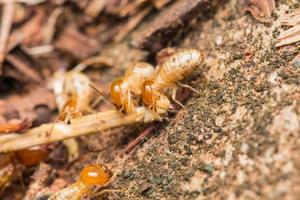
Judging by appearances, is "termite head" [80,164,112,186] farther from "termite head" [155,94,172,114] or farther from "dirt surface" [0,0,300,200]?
"termite head" [155,94,172,114]

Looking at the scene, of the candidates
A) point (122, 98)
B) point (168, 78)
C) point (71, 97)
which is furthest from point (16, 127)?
point (168, 78)

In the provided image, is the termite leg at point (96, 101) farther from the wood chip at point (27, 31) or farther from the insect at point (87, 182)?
the wood chip at point (27, 31)

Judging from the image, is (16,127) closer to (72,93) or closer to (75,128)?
(75,128)

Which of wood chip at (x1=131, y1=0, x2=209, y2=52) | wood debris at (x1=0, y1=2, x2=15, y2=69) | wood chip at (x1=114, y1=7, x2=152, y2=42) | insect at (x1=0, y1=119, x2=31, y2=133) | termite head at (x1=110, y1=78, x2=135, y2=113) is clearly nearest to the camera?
termite head at (x1=110, y1=78, x2=135, y2=113)

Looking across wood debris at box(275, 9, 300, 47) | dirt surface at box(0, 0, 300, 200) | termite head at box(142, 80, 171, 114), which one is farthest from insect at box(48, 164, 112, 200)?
wood debris at box(275, 9, 300, 47)

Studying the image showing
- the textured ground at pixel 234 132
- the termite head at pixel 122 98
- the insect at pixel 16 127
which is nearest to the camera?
the textured ground at pixel 234 132

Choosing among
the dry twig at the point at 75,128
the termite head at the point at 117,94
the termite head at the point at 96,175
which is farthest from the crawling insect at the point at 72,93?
the termite head at the point at 96,175
